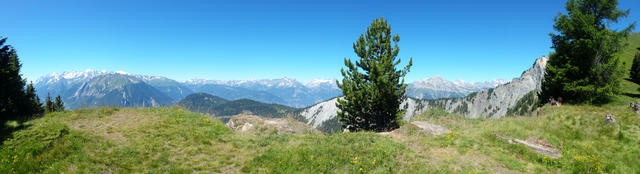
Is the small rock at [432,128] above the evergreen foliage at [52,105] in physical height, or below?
above

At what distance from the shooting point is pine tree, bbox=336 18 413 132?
68.4 feet

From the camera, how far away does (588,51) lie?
2138cm

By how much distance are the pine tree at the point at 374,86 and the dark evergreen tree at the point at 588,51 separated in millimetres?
16160

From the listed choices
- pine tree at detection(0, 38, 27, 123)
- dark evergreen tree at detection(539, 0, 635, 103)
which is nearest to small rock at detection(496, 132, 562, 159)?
dark evergreen tree at detection(539, 0, 635, 103)

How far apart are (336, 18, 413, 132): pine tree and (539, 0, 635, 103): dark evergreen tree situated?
636 inches

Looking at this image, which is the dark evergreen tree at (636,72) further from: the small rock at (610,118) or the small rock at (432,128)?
the small rock at (432,128)

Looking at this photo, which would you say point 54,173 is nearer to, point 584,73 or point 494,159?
point 494,159

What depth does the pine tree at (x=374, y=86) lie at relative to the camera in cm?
2083

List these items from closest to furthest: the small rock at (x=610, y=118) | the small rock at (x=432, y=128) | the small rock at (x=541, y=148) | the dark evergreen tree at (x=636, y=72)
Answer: the small rock at (x=541, y=148) → the small rock at (x=610, y=118) → the small rock at (x=432, y=128) → the dark evergreen tree at (x=636, y=72)

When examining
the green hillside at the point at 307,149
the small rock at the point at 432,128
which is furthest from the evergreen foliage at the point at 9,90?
the small rock at the point at 432,128

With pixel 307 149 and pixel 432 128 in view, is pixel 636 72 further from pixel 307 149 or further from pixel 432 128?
pixel 307 149

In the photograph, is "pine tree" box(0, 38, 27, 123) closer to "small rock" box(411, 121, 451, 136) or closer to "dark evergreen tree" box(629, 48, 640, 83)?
"small rock" box(411, 121, 451, 136)

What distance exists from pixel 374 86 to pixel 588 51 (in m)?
20.4

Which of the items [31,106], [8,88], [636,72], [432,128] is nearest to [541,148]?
[432,128]
